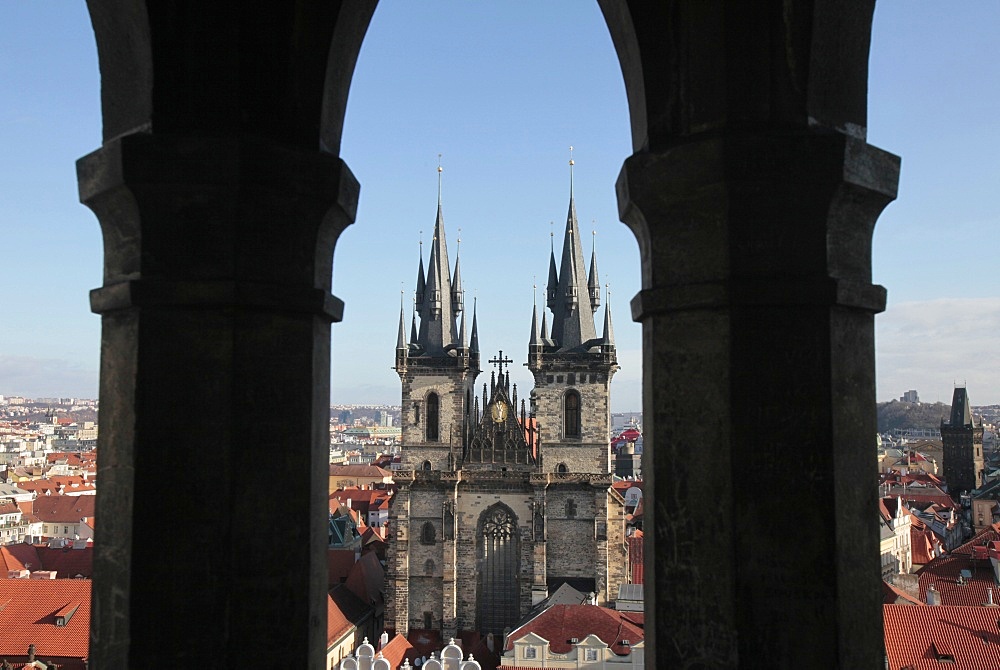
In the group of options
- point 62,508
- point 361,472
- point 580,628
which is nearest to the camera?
point 580,628

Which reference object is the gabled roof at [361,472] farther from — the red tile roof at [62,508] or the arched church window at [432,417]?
the arched church window at [432,417]

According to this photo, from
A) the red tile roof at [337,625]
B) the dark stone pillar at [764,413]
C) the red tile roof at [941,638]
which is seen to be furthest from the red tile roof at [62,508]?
the dark stone pillar at [764,413]

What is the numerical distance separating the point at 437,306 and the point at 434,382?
2.85m

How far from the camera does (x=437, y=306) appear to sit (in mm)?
33594

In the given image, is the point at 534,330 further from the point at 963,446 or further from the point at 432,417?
the point at 963,446

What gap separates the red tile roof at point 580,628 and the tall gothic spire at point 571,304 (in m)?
11.5

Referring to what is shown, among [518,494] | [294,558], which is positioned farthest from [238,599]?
[518,494]

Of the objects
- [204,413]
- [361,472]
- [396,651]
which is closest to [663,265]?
[204,413]

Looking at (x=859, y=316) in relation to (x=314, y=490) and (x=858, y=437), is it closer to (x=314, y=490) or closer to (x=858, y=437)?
(x=858, y=437)

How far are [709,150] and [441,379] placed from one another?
31.0 metres

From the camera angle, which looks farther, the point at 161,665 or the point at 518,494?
the point at 518,494

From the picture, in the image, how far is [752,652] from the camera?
2.16 meters

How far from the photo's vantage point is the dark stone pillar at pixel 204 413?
7.45 ft

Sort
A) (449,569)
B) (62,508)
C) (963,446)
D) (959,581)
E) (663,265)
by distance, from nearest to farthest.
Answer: (663,265) → (959,581) → (449,569) → (62,508) → (963,446)
